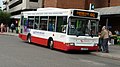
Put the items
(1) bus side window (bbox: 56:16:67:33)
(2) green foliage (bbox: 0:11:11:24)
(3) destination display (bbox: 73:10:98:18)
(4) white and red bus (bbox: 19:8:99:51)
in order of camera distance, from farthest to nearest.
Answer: (2) green foliage (bbox: 0:11:11:24) < (1) bus side window (bbox: 56:16:67:33) < (3) destination display (bbox: 73:10:98:18) < (4) white and red bus (bbox: 19:8:99:51)

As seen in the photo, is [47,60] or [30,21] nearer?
[47,60]

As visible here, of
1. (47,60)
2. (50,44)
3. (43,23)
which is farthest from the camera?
(43,23)

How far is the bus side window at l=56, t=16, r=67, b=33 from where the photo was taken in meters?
20.1

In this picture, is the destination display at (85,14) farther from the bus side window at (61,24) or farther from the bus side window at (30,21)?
the bus side window at (30,21)

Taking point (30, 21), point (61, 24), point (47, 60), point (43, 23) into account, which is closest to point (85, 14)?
point (61, 24)

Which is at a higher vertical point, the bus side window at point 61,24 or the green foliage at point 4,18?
the green foliage at point 4,18

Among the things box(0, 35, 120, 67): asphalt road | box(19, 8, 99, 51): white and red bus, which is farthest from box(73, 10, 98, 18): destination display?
box(0, 35, 120, 67): asphalt road

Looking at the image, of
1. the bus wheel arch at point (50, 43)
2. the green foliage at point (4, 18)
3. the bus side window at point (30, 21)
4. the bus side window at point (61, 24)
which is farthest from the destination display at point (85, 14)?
the green foliage at point (4, 18)

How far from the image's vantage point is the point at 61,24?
20609mm

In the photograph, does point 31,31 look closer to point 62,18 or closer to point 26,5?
point 62,18

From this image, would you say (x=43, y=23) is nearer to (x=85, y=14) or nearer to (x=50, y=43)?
(x=50, y=43)

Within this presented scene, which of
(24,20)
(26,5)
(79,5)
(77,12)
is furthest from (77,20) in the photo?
(26,5)

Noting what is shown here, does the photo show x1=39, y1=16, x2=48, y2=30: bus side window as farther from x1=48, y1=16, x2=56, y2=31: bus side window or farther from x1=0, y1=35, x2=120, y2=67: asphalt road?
x1=0, y1=35, x2=120, y2=67: asphalt road

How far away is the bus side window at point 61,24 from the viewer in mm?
20094
